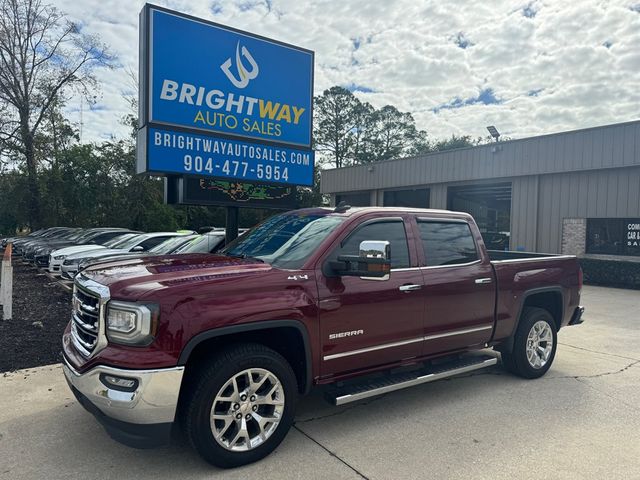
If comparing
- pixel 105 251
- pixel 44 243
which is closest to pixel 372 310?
pixel 105 251

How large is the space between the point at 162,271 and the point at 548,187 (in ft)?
54.6

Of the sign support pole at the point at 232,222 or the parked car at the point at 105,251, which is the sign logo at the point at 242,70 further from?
the parked car at the point at 105,251

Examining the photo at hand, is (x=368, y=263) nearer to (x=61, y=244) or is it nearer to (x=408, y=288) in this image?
(x=408, y=288)

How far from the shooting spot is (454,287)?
4523 millimetres

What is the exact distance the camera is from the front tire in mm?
3088

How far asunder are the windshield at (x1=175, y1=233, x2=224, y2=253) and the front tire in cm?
550

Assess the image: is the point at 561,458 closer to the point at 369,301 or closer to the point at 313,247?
the point at 369,301

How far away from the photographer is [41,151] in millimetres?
29406

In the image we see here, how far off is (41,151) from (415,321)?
31.9 meters

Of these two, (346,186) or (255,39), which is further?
(346,186)

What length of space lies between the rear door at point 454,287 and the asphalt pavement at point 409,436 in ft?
2.17

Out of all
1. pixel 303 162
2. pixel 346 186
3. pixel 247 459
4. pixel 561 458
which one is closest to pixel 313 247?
pixel 247 459

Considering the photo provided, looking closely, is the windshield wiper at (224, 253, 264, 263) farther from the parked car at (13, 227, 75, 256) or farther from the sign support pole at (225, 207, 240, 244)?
the parked car at (13, 227, 75, 256)

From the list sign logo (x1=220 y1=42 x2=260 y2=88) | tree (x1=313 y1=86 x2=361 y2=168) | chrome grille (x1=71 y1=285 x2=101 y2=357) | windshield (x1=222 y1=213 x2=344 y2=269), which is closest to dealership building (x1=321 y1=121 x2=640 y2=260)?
sign logo (x1=220 y1=42 x2=260 y2=88)
